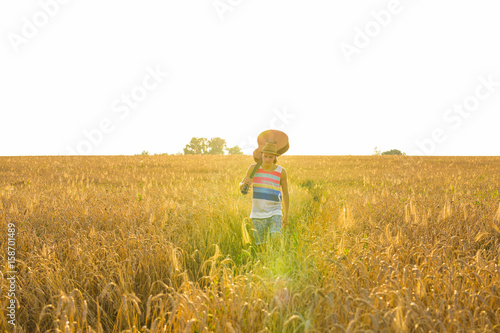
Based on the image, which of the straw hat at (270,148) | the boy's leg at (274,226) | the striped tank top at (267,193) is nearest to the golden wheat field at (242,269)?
the boy's leg at (274,226)

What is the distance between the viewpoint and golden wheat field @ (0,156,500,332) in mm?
1894

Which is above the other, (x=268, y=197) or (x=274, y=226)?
(x=268, y=197)

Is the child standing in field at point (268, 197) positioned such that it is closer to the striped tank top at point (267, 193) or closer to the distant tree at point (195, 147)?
the striped tank top at point (267, 193)

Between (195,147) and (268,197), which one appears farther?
(195,147)

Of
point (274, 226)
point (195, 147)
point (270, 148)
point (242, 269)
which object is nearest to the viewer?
point (242, 269)

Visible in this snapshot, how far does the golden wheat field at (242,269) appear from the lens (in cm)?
189

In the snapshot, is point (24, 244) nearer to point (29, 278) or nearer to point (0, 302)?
point (29, 278)

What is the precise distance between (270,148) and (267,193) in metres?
0.68

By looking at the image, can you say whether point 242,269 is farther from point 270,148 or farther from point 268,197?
point 270,148

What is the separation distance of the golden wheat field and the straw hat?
116 centimetres

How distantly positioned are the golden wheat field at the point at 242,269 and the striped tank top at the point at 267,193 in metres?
0.46

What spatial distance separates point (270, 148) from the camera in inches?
157

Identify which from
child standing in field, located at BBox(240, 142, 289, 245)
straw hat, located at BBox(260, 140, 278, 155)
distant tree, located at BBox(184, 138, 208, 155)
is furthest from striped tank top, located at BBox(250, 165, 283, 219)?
distant tree, located at BBox(184, 138, 208, 155)

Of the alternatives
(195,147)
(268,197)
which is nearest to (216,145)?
(195,147)
